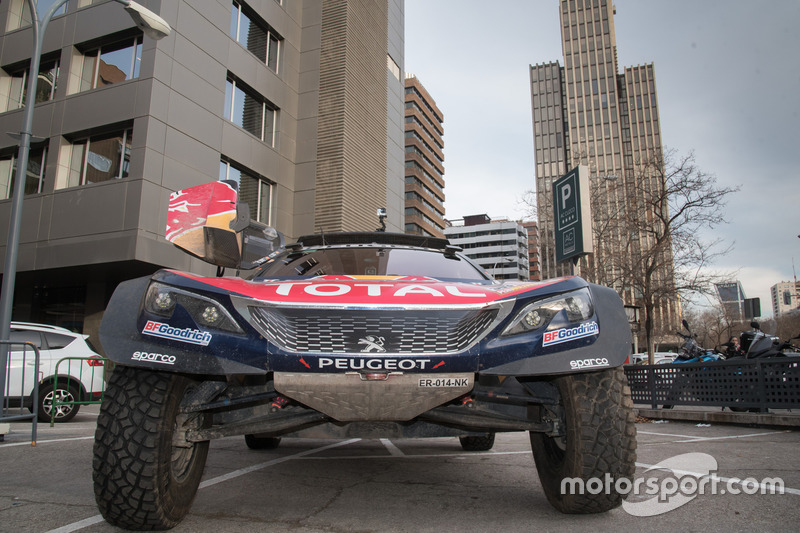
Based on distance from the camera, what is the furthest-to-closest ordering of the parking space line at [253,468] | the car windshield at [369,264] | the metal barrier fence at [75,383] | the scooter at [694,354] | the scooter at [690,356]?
the scooter at [694,354] < the scooter at [690,356] < the metal barrier fence at [75,383] < the parking space line at [253,468] < the car windshield at [369,264]

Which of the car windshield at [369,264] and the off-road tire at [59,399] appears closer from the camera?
the car windshield at [369,264]

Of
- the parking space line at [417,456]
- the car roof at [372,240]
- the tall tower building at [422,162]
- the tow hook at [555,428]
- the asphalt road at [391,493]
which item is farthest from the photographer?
the tall tower building at [422,162]

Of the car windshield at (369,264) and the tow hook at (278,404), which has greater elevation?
the car windshield at (369,264)

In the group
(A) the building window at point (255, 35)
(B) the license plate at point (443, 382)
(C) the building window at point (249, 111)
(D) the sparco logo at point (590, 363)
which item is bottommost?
(B) the license plate at point (443, 382)

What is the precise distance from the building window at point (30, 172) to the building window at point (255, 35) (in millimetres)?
7365

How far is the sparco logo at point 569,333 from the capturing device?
7.55ft

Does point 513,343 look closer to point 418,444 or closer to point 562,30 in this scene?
point 418,444

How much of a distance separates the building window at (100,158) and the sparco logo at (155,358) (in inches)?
546

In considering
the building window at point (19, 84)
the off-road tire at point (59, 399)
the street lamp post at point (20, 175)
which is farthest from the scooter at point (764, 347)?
the building window at point (19, 84)

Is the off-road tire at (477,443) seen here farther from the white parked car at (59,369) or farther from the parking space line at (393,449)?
the white parked car at (59,369)

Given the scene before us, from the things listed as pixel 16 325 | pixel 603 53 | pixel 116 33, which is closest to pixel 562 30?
pixel 603 53

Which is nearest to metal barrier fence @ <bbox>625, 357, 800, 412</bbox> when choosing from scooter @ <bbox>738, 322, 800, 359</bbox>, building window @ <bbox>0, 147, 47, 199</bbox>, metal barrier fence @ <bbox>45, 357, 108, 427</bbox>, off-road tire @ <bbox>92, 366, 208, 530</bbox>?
scooter @ <bbox>738, 322, 800, 359</bbox>

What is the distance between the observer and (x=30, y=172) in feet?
54.6

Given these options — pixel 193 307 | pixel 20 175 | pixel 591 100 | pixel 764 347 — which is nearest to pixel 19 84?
pixel 20 175
